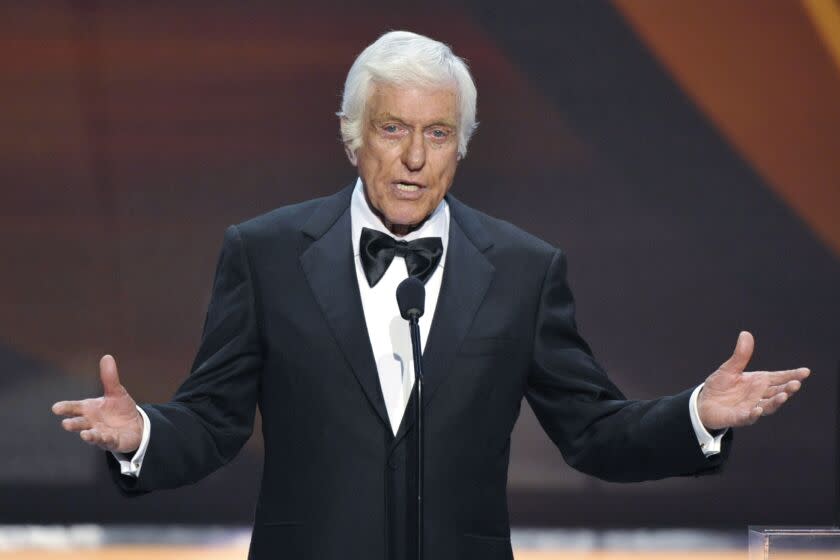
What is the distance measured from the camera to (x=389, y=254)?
2.29 meters

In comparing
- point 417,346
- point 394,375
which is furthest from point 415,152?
point 417,346

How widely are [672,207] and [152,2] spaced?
6.23 feet

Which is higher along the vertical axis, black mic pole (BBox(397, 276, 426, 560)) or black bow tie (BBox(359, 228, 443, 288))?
black bow tie (BBox(359, 228, 443, 288))

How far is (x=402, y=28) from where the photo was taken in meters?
4.35

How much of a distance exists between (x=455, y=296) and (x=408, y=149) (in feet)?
0.87

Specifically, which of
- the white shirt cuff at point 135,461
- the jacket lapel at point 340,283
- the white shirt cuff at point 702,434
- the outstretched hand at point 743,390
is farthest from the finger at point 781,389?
the white shirt cuff at point 135,461

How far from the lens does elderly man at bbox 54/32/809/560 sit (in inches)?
84.0

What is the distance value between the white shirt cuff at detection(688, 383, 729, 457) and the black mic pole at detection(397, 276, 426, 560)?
530 mm

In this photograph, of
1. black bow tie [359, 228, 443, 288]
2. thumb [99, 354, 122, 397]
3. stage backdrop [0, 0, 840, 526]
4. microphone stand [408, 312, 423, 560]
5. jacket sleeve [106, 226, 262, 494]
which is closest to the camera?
microphone stand [408, 312, 423, 560]

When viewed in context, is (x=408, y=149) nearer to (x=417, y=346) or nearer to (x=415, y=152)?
(x=415, y=152)

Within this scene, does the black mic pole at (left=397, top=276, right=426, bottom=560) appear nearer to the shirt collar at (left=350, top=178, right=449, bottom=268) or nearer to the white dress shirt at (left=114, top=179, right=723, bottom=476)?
the white dress shirt at (left=114, top=179, right=723, bottom=476)

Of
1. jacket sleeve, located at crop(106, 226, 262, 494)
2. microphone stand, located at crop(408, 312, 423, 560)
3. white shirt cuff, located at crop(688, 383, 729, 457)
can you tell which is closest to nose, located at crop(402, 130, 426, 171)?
jacket sleeve, located at crop(106, 226, 262, 494)

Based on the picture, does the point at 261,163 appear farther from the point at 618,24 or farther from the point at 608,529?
the point at 608,529

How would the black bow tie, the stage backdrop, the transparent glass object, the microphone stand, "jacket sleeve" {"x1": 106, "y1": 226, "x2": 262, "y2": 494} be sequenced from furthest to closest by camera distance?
the stage backdrop → the black bow tie → "jacket sleeve" {"x1": 106, "y1": 226, "x2": 262, "y2": 494} → the transparent glass object → the microphone stand
